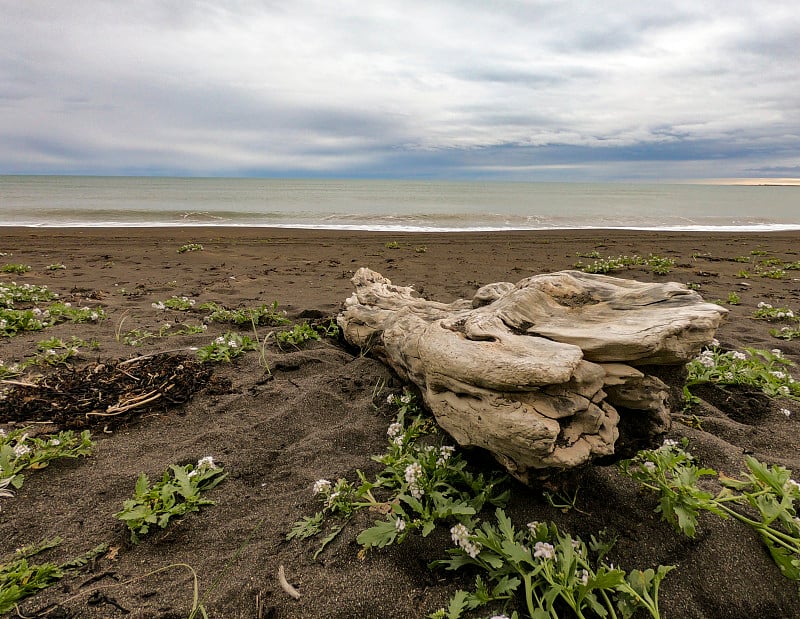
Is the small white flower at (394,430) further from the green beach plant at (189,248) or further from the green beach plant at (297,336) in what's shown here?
the green beach plant at (189,248)

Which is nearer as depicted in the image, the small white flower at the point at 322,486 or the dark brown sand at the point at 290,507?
the dark brown sand at the point at 290,507

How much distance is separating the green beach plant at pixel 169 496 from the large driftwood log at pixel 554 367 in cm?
158

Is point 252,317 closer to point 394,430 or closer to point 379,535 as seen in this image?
point 394,430

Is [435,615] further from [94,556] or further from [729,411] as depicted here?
[729,411]

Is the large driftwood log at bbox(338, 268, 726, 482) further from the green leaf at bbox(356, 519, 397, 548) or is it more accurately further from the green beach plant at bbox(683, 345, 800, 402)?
the green beach plant at bbox(683, 345, 800, 402)

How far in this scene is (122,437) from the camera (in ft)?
11.7

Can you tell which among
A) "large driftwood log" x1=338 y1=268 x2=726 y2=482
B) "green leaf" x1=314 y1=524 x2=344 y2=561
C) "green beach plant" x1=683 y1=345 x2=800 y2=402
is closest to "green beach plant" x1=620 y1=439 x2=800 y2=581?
"large driftwood log" x1=338 y1=268 x2=726 y2=482

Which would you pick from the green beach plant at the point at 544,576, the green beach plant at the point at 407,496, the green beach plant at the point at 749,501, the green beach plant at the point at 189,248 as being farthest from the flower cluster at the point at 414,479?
the green beach plant at the point at 189,248

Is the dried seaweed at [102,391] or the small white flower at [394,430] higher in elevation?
the small white flower at [394,430]

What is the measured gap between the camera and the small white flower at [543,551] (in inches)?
82.9

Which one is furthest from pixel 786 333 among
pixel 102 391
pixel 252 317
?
pixel 102 391

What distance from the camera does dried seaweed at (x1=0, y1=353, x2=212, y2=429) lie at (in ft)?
12.2

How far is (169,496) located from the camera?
9.12ft

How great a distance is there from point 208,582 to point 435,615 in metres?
1.16
